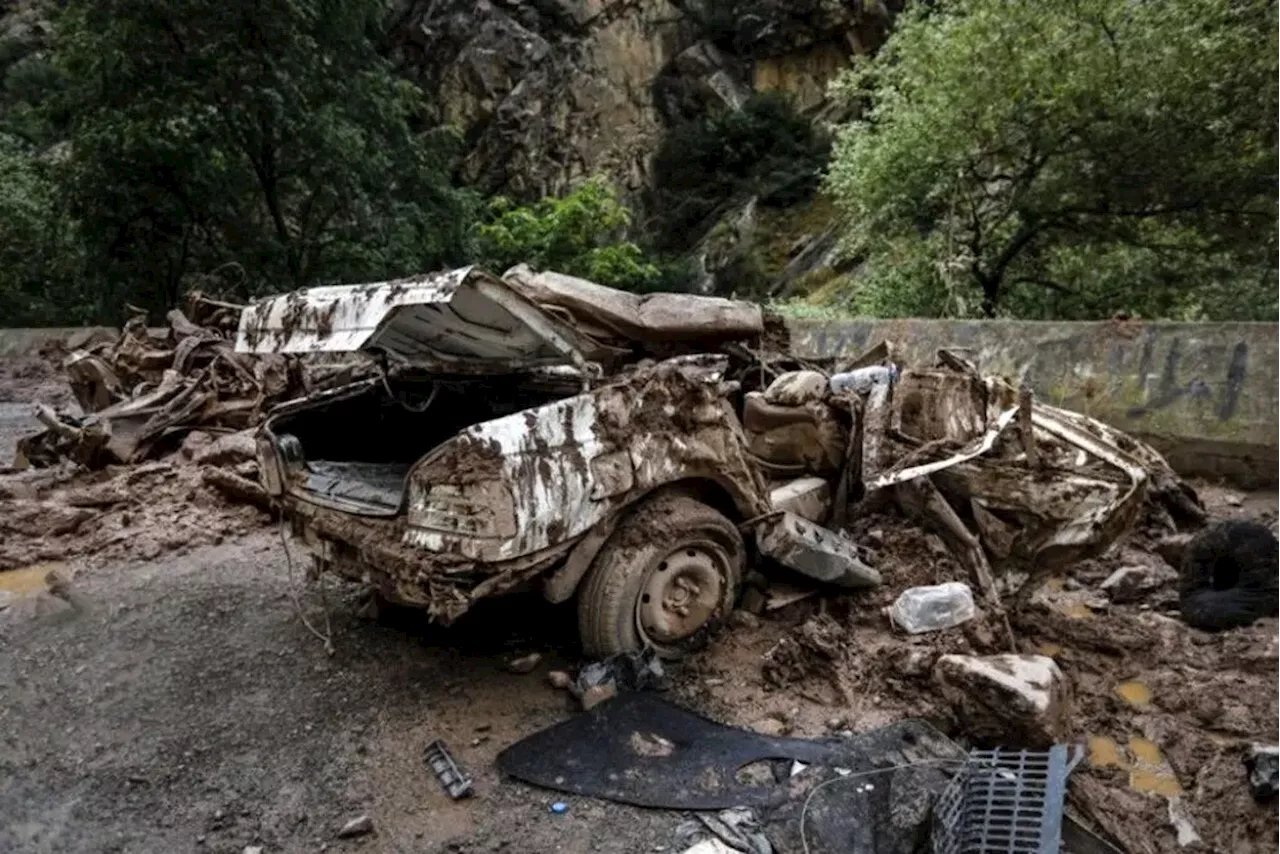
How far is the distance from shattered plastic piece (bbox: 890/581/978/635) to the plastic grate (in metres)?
0.97

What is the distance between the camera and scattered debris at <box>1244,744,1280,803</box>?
2.78m

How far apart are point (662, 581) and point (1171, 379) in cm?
558

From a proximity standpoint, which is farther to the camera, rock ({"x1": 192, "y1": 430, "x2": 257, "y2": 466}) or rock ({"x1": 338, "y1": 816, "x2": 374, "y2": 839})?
rock ({"x1": 192, "y1": 430, "x2": 257, "y2": 466})

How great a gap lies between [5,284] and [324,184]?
8602 mm

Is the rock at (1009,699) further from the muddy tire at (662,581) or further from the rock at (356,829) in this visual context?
the rock at (356,829)

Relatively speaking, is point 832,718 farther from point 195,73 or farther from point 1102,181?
point 195,73

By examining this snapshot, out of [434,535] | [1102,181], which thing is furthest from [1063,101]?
[434,535]

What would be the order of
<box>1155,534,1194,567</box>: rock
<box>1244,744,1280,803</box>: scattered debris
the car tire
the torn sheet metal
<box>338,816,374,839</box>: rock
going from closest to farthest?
<box>338,816,374,839</box>: rock → <box>1244,744,1280,803</box>: scattered debris → the torn sheet metal → the car tire → <box>1155,534,1194,567</box>: rock

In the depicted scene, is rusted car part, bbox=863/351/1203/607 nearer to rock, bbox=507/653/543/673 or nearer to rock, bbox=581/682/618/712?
rock, bbox=581/682/618/712

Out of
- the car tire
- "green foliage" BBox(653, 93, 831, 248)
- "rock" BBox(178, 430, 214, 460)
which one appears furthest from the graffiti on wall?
"green foliage" BBox(653, 93, 831, 248)

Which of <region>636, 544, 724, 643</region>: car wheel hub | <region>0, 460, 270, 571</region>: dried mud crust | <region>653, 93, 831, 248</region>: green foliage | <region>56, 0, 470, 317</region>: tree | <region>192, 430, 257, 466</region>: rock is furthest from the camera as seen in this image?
<region>653, 93, 831, 248</region>: green foliage

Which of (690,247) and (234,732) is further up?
(690,247)

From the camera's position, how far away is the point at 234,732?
10.8ft

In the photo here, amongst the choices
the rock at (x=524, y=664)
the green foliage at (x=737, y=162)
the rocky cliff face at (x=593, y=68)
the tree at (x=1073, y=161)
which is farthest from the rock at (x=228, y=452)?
the rocky cliff face at (x=593, y=68)
